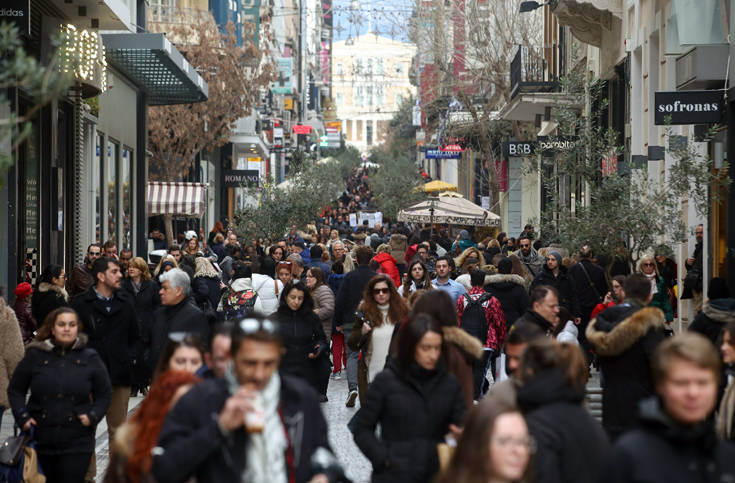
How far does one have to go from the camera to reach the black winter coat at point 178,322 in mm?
9891

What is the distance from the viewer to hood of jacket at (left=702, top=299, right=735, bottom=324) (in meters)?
8.88

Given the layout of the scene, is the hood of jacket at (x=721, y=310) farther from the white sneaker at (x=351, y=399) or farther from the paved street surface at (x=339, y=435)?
the white sneaker at (x=351, y=399)

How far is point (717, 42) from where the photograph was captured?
52.0 feet

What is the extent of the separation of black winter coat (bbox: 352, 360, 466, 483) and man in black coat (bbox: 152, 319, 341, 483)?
1.15 meters

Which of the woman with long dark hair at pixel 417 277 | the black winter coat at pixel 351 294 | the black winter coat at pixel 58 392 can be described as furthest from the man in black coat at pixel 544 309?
the black winter coat at pixel 351 294

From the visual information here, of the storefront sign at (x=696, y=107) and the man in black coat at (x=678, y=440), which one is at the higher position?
the storefront sign at (x=696, y=107)

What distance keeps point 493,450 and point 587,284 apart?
11.3m

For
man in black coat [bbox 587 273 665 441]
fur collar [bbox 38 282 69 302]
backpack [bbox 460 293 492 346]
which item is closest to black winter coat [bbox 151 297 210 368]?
man in black coat [bbox 587 273 665 441]

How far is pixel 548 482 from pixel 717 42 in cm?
1200

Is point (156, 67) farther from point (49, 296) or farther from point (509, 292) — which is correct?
point (509, 292)

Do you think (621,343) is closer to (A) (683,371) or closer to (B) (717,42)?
(A) (683,371)

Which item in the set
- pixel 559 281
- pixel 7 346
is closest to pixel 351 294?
pixel 559 281

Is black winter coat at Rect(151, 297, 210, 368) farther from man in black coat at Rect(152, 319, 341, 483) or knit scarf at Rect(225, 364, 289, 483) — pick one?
knit scarf at Rect(225, 364, 289, 483)

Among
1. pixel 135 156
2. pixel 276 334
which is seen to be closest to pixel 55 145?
pixel 135 156
